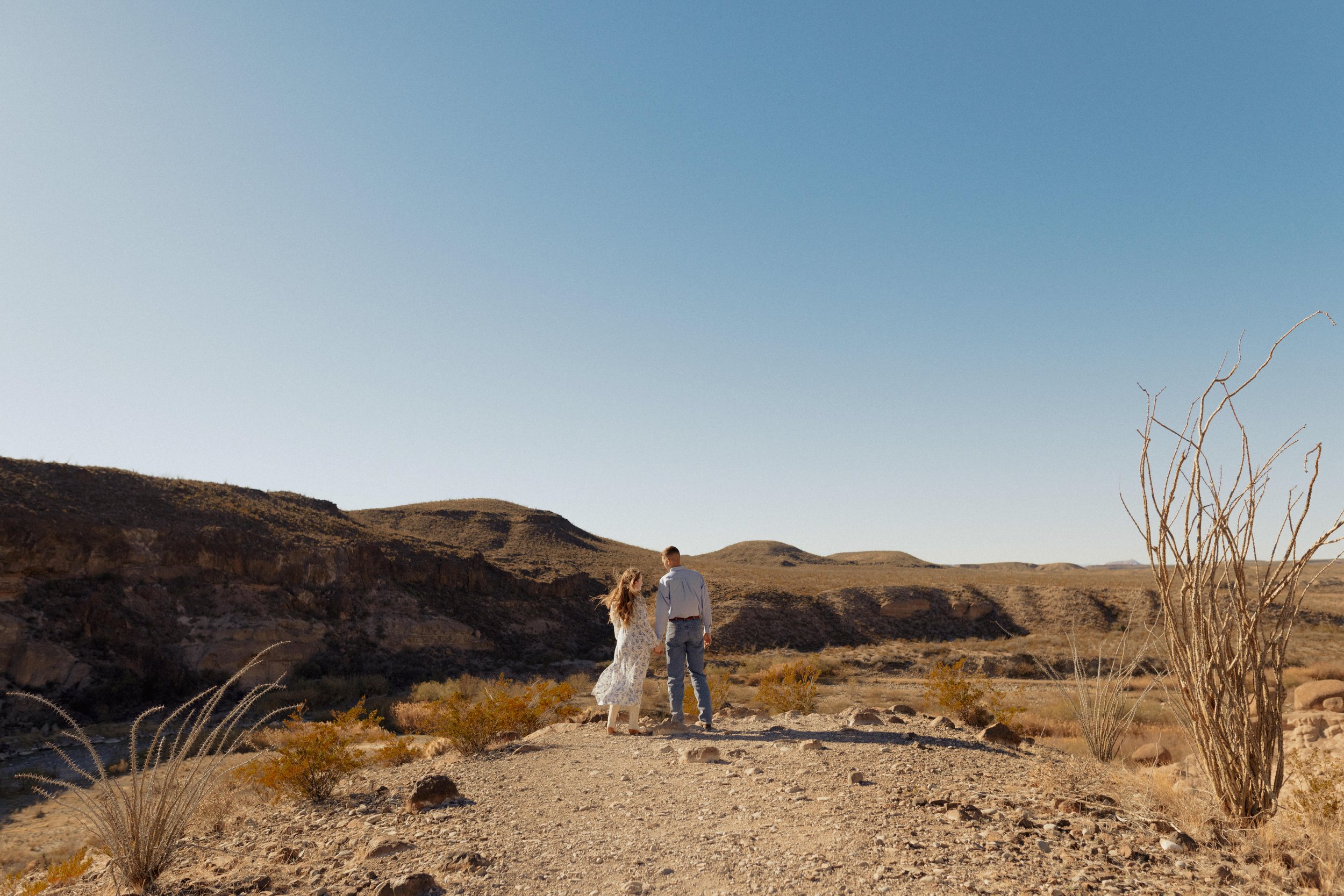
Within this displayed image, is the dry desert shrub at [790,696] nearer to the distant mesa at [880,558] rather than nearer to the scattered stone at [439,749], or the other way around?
the scattered stone at [439,749]

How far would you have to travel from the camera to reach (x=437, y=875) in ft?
12.8

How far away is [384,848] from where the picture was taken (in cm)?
441

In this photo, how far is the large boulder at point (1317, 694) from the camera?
1238cm

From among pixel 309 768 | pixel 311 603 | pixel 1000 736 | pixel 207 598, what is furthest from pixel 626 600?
pixel 311 603

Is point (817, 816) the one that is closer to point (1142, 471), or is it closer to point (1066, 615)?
point (1142, 471)

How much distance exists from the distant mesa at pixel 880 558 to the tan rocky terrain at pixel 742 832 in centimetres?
10122

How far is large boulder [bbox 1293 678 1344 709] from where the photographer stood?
12.4 metres

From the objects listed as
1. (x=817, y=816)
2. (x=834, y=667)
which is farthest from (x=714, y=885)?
(x=834, y=667)

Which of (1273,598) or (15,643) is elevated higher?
(1273,598)

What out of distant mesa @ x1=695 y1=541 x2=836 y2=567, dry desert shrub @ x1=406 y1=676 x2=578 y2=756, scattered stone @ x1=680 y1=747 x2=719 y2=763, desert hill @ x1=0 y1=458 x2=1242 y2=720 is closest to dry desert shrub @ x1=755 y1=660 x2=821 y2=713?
dry desert shrub @ x1=406 y1=676 x2=578 y2=756

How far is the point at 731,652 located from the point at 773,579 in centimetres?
1443

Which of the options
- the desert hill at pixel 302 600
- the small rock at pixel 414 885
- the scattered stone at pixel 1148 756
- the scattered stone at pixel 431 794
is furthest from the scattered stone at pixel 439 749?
the desert hill at pixel 302 600

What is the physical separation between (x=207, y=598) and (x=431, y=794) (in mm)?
23204

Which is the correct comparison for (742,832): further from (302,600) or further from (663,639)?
(302,600)
